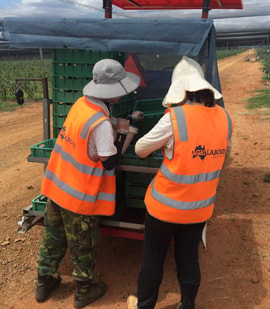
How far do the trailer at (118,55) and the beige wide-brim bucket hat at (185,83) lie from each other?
49cm

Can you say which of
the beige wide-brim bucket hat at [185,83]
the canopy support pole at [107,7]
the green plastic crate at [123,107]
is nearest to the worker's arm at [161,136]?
the beige wide-brim bucket hat at [185,83]

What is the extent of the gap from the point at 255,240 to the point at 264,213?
731 mm

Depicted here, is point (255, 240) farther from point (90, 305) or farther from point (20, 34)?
point (20, 34)

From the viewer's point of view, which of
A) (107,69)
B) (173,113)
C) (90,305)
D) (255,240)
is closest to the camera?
(173,113)

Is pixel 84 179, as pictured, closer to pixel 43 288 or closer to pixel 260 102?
pixel 43 288

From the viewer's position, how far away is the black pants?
2.46 meters

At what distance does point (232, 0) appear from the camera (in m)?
4.83

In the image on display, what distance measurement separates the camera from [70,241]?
282cm

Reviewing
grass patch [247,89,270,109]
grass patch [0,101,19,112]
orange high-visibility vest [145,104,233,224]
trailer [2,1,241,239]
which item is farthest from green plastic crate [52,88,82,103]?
grass patch [247,89,270,109]

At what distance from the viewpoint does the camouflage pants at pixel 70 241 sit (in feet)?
9.05

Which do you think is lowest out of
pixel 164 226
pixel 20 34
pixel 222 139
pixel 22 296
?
pixel 22 296

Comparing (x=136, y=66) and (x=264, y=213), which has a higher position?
(x=136, y=66)

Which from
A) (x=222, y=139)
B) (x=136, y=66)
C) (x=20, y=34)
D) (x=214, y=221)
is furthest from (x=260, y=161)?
(x=20, y=34)

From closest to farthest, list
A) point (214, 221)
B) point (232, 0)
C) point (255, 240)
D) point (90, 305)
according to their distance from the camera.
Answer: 1. point (90, 305)
2. point (255, 240)
3. point (214, 221)
4. point (232, 0)
